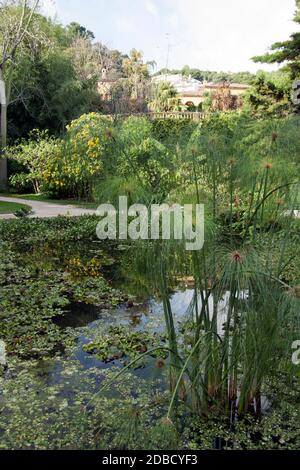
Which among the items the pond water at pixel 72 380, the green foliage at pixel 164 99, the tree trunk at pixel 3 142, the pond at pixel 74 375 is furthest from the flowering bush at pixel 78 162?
the green foliage at pixel 164 99

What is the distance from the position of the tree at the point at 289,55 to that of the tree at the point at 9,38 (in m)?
7.52

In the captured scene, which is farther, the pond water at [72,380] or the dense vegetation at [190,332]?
the pond water at [72,380]

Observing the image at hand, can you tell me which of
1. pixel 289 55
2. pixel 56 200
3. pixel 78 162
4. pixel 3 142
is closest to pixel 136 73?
pixel 289 55

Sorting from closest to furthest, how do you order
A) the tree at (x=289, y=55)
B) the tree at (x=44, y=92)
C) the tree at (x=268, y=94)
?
the tree at (x=289, y=55), the tree at (x=268, y=94), the tree at (x=44, y=92)

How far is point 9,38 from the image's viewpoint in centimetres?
1631

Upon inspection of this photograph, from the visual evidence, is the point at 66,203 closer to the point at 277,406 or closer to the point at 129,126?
the point at 129,126

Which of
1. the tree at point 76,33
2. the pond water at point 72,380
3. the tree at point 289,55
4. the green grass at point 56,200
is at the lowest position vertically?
the pond water at point 72,380

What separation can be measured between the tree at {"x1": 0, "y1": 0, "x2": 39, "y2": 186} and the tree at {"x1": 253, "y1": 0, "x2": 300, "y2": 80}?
752cm

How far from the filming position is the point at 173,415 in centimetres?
326

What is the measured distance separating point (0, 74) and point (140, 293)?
12474 millimetres

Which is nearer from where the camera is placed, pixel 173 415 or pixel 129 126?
pixel 173 415

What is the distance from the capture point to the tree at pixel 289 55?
1590 cm

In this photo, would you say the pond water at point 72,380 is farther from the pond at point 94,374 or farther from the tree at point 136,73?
the tree at point 136,73

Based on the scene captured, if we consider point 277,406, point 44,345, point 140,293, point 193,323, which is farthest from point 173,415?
point 140,293
